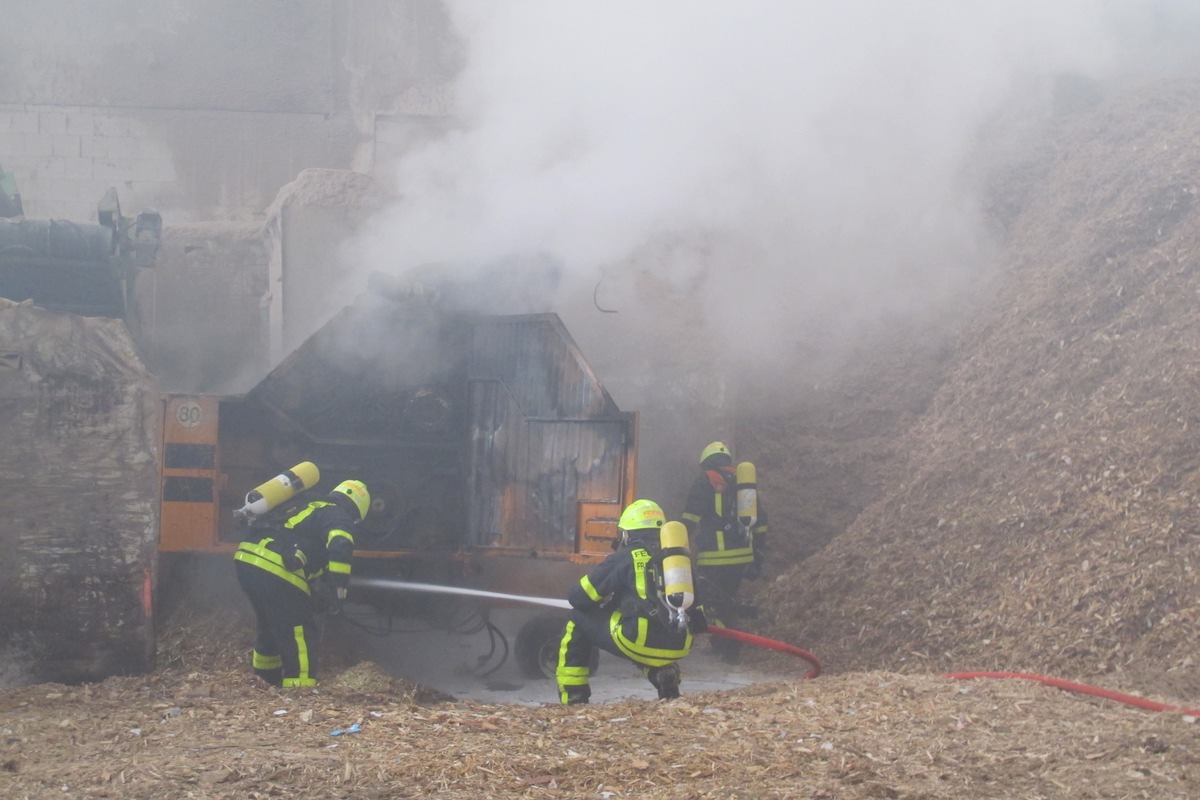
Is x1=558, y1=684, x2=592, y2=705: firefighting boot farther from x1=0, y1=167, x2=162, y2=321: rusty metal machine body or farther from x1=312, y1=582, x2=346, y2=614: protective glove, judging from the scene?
x1=0, y1=167, x2=162, y2=321: rusty metal machine body

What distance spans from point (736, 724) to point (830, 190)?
8.56 metres

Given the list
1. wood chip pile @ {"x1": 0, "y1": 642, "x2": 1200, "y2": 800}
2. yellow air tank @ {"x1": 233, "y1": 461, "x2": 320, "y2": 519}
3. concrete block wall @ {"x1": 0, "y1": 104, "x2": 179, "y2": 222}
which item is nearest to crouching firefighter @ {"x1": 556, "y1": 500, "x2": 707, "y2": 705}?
wood chip pile @ {"x1": 0, "y1": 642, "x2": 1200, "y2": 800}

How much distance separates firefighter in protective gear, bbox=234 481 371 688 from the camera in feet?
20.2

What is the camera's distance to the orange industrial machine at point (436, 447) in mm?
7078

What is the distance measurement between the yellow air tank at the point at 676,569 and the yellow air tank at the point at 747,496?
2.67 m

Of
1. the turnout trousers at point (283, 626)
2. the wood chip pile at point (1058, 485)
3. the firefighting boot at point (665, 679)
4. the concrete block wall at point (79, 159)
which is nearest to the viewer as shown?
the firefighting boot at point (665, 679)

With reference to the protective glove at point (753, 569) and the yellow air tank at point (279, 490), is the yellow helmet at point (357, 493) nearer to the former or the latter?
the yellow air tank at point (279, 490)

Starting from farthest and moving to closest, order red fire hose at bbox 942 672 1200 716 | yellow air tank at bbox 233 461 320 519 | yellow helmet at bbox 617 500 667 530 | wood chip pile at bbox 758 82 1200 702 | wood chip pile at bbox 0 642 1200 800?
yellow air tank at bbox 233 461 320 519, wood chip pile at bbox 758 82 1200 702, yellow helmet at bbox 617 500 667 530, red fire hose at bbox 942 672 1200 716, wood chip pile at bbox 0 642 1200 800

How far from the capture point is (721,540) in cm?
826

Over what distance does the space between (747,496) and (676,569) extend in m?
2.81

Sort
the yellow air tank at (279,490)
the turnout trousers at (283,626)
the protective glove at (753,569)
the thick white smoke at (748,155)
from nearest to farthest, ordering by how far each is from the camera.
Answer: the turnout trousers at (283,626), the yellow air tank at (279,490), the protective glove at (753,569), the thick white smoke at (748,155)

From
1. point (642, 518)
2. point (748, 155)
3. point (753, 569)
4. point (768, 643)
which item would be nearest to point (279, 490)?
point (642, 518)

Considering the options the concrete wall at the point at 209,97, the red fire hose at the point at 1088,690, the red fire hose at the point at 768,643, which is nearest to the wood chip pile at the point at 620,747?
the red fire hose at the point at 1088,690

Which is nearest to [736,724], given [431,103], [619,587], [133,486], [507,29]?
[619,587]
